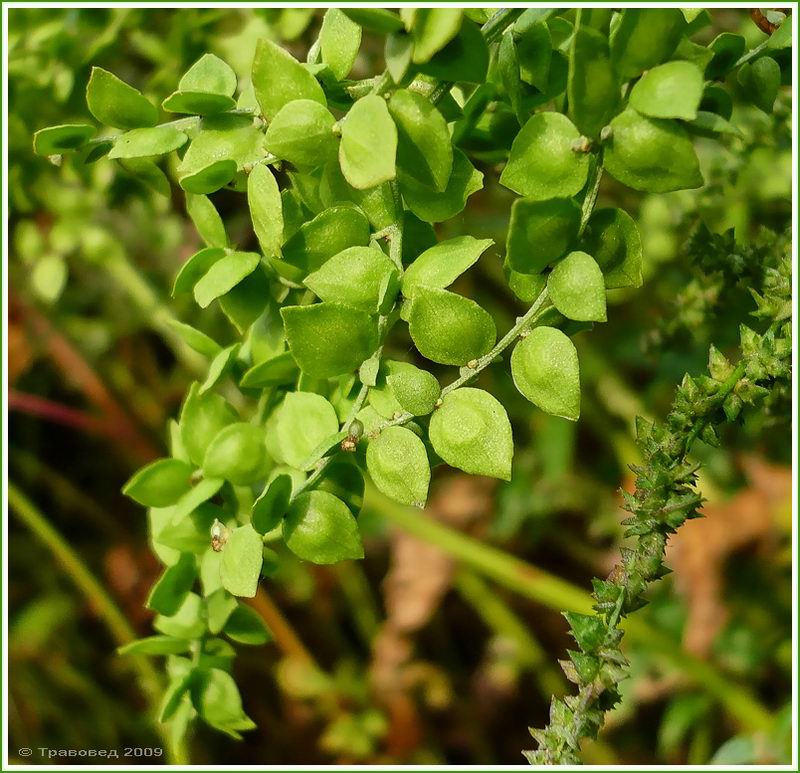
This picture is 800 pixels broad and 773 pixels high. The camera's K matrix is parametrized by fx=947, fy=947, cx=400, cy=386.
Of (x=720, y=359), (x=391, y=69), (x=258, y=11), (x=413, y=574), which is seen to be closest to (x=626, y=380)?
(x=413, y=574)

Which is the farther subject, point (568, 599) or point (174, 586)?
point (568, 599)

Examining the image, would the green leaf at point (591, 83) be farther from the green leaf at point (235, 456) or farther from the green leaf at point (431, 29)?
the green leaf at point (235, 456)

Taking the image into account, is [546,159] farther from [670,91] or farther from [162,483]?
[162,483]

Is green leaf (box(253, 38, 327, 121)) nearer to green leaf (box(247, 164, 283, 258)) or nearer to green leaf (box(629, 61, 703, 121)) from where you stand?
green leaf (box(247, 164, 283, 258))

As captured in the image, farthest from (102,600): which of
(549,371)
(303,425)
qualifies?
(549,371)

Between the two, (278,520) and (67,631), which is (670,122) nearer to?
(278,520)
